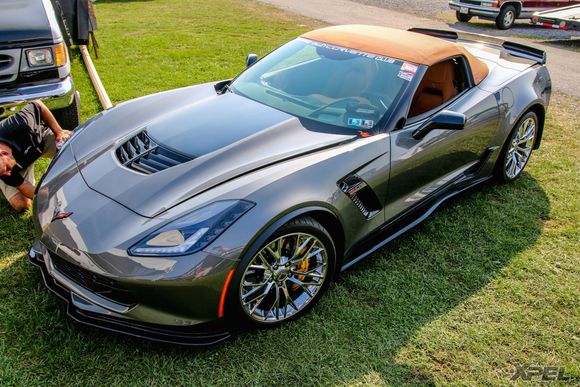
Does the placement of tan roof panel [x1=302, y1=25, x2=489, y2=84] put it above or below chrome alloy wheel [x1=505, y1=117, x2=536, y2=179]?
above

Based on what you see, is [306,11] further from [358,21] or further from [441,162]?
[441,162]

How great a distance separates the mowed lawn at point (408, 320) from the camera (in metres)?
2.68

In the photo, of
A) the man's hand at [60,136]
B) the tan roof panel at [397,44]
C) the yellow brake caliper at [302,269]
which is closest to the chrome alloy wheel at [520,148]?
the tan roof panel at [397,44]

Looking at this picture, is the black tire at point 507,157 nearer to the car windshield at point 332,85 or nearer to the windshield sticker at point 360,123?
the car windshield at point 332,85

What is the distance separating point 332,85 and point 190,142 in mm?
1101

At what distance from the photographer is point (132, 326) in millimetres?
2592

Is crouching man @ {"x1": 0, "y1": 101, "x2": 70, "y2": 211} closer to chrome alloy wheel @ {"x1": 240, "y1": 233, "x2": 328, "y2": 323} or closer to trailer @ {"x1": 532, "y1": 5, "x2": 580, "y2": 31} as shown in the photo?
chrome alloy wheel @ {"x1": 240, "y1": 233, "x2": 328, "y2": 323}

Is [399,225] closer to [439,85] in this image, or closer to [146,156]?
[439,85]

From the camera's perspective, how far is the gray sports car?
2.56m

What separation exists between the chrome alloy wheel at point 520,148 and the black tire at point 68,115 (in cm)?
417

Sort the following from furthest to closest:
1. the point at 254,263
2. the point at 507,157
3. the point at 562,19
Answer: the point at 562,19 < the point at 507,157 < the point at 254,263

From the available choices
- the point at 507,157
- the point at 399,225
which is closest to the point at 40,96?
the point at 399,225

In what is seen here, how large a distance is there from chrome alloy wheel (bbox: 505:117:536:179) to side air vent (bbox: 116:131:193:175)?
2952mm

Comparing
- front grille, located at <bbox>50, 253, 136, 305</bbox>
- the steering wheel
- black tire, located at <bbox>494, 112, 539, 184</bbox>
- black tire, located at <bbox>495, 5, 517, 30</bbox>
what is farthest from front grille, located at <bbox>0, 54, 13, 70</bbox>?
black tire, located at <bbox>495, 5, 517, 30</bbox>
